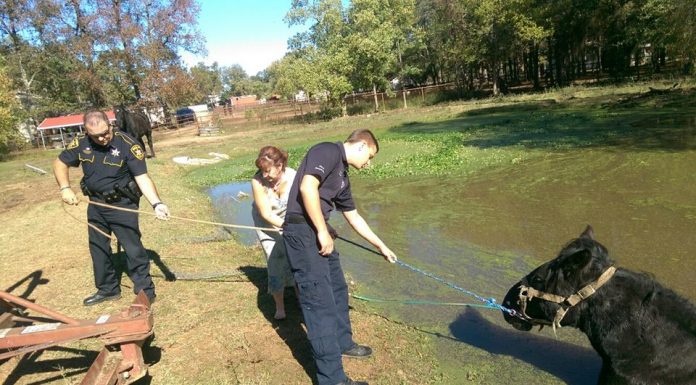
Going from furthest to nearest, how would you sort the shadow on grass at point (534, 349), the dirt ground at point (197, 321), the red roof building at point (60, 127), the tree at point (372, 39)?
1. the tree at point (372, 39)
2. the red roof building at point (60, 127)
3. the dirt ground at point (197, 321)
4. the shadow on grass at point (534, 349)

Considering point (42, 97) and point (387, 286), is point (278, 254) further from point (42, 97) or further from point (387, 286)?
point (42, 97)

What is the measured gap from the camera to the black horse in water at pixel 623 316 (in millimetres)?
2639

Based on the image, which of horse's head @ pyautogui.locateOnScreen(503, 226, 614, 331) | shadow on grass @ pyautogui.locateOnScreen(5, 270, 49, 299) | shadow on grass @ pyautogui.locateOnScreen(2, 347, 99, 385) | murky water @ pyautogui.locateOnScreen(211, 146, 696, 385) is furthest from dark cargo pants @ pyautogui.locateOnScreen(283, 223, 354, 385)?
shadow on grass @ pyautogui.locateOnScreen(5, 270, 49, 299)

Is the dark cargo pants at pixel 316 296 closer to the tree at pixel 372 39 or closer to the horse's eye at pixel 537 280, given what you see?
the horse's eye at pixel 537 280

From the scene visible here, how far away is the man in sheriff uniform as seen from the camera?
5.00 meters

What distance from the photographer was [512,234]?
739 cm

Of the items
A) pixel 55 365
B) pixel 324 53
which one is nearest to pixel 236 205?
pixel 55 365

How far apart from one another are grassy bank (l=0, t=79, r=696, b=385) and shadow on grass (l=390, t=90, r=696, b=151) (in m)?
0.08

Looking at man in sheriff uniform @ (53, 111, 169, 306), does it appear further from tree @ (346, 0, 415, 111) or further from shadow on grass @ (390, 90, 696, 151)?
tree @ (346, 0, 415, 111)

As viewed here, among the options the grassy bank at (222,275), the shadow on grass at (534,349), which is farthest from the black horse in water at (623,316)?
the grassy bank at (222,275)

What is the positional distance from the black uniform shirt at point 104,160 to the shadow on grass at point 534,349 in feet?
13.0

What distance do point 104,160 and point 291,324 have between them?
8.99 feet

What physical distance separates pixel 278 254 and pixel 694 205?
7180 millimetres

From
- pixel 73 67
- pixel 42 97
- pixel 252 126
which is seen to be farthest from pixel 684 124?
pixel 42 97
